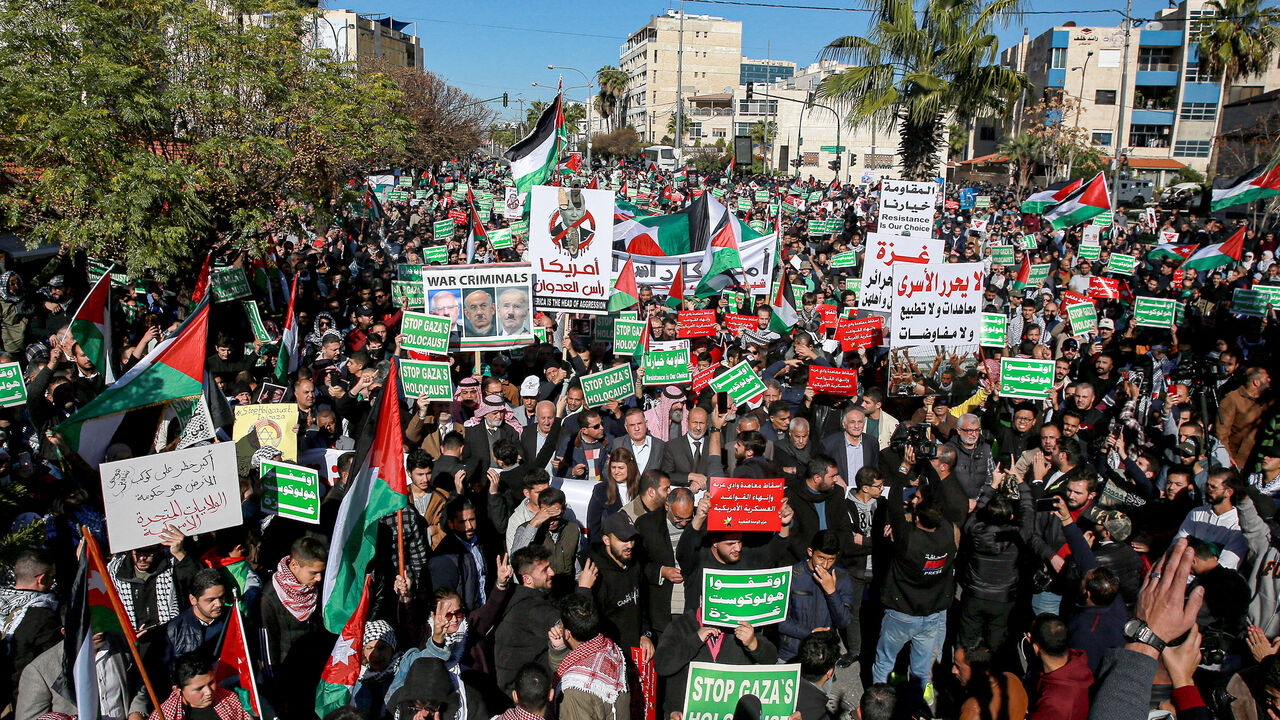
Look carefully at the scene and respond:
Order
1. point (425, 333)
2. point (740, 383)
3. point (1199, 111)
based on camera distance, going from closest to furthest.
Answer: point (740, 383) < point (425, 333) < point (1199, 111)

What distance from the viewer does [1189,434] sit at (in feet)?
23.1

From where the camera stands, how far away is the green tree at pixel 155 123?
34.0 ft

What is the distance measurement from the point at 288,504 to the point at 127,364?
474 cm

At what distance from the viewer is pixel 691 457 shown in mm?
7352

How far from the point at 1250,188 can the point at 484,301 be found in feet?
38.3

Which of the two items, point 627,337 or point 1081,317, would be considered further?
point 1081,317

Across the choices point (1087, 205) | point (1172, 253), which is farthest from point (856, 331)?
point (1172, 253)

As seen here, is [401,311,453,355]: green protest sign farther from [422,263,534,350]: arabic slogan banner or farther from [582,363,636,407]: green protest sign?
[582,363,636,407]: green protest sign

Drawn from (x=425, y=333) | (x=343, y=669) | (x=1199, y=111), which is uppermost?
(x=1199, y=111)

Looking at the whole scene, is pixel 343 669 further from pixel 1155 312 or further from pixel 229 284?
pixel 1155 312

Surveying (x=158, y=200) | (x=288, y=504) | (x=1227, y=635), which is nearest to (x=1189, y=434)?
(x=1227, y=635)

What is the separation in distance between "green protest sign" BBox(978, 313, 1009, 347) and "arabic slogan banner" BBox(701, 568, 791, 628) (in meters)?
5.57

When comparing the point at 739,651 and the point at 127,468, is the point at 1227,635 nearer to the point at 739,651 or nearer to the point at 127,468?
the point at 739,651

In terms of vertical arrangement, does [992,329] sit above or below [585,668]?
above
